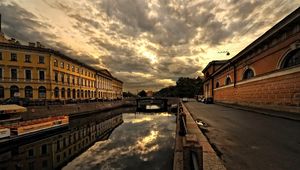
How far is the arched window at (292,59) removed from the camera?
43.8 feet

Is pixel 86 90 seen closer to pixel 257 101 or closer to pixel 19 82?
pixel 19 82

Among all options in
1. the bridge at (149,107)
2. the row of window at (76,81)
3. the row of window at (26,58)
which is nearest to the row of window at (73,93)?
the row of window at (76,81)

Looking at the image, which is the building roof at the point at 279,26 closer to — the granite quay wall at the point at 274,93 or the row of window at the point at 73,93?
the granite quay wall at the point at 274,93

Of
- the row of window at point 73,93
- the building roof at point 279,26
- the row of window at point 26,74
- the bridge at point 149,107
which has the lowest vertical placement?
the bridge at point 149,107

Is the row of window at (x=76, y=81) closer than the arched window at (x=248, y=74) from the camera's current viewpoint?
No

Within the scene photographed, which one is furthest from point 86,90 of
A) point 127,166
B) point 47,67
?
point 127,166

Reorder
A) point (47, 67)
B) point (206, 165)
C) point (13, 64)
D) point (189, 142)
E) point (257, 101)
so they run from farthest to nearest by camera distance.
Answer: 1. point (47, 67)
2. point (13, 64)
3. point (257, 101)
4. point (206, 165)
5. point (189, 142)

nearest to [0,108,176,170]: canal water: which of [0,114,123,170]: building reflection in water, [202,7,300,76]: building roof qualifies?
[0,114,123,170]: building reflection in water

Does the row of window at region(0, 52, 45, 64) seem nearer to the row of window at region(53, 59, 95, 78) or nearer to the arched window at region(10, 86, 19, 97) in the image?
the row of window at region(53, 59, 95, 78)

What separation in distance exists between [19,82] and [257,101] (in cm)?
4319

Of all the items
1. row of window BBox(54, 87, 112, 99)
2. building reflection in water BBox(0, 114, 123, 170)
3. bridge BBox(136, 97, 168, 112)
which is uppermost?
row of window BBox(54, 87, 112, 99)

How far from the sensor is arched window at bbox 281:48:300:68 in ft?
43.8

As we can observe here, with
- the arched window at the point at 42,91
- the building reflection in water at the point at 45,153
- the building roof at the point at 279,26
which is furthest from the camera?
the arched window at the point at 42,91

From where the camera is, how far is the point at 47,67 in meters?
35.7
